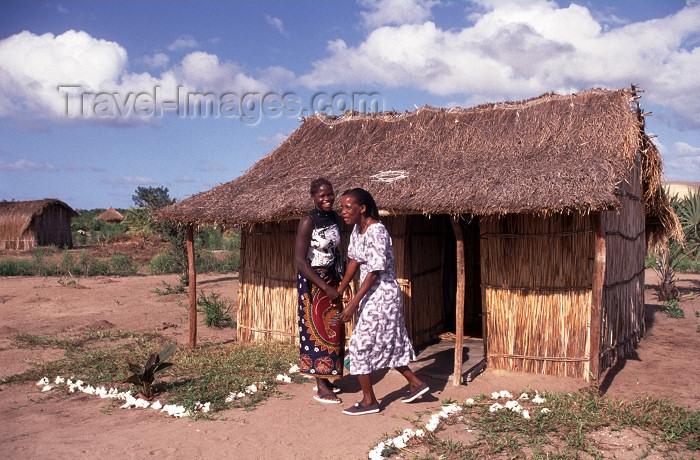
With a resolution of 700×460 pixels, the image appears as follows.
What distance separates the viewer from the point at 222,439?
14.0 ft

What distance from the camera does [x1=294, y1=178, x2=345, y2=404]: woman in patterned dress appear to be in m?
4.89

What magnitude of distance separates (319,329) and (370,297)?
2.21ft

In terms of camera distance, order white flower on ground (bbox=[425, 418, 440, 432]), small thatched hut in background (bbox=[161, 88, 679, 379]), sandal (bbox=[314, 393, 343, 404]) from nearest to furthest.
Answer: white flower on ground (bbox=[425, 418, 440, 432]), sandal (bbox=[314, 393, 343, 404]), small thatched hut in background (bbox=[161, 88, 679, 379])

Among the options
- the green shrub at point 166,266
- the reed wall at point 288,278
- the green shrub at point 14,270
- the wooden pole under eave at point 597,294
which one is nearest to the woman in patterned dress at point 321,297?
the reed wall at point 288,278

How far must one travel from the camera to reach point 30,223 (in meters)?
22.1

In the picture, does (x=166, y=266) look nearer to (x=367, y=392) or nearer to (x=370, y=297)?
(x=367, y=392)

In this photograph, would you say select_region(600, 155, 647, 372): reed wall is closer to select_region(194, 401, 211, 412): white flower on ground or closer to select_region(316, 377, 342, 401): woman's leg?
select_region(316, 377, 342, 401): woman's leg

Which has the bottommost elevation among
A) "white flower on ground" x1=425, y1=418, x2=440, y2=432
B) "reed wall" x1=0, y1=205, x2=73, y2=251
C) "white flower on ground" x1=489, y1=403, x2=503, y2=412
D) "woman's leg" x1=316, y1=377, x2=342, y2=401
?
"white flower on ground" x1=425, y1=418, x2=440, y2=432

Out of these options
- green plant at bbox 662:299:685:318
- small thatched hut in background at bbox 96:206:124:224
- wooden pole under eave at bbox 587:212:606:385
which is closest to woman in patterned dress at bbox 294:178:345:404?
wooden pole under eave at bbox 587:212:606:385

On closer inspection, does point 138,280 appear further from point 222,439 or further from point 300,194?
point 222,439

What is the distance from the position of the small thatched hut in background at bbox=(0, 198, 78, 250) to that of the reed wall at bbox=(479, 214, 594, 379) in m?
19.6

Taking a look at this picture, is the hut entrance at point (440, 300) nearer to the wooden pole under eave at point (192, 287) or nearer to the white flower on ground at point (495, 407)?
the white flower on ground at point (495, 407)

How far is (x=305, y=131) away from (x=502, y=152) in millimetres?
3292

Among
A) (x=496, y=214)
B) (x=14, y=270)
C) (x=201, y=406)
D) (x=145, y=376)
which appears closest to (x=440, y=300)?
(x=496, y=214)
